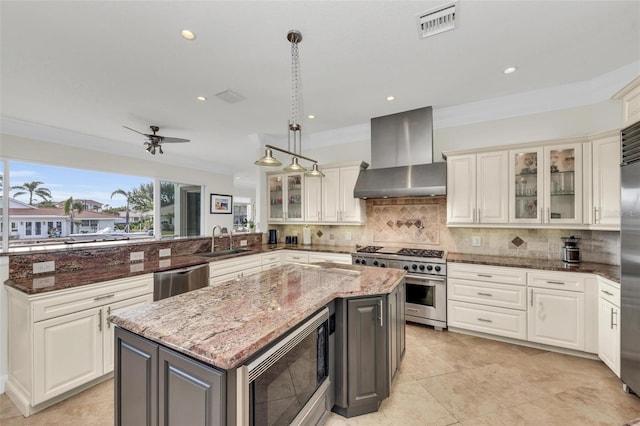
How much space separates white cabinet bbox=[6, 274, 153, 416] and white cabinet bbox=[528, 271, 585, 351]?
4.06m

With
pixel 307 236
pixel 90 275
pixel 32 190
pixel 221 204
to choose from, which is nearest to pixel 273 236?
pixel 307 236

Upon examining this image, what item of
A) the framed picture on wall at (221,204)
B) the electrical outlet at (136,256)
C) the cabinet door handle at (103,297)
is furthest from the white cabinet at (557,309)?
the framed picture on wall at (221,204)

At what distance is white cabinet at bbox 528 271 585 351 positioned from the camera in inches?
99.4

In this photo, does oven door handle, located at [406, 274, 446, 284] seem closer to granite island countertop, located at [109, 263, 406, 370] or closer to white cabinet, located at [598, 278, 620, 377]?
granite island countertop, located at [109, 263, 406, 370]

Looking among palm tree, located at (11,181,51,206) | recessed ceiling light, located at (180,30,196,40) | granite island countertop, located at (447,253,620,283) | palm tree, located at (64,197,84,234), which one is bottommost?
granite island countertop, located at (447,253,620,283)

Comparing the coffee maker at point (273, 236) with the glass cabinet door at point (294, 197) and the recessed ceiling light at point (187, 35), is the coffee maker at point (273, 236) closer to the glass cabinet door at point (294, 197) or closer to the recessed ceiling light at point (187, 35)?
the glass cabinet door at point (294, 197)

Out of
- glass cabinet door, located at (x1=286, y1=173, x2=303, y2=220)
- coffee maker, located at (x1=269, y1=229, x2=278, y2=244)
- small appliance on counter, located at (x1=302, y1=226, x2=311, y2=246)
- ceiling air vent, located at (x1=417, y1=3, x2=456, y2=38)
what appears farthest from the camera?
coffee maker, located at (x1=269, y1=229, x2=278, y2=244)

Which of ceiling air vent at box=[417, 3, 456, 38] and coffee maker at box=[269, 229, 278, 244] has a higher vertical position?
ceiling air vent at box=[417, 3, 456, 38]

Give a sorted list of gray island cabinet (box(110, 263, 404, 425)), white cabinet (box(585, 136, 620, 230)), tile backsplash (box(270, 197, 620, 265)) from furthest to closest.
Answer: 1. tile backsplash (box(270, 197, 620, 265))
2. white cabinet (box(585, 136, 620, 230))
3. gray island cabinet (box(110, 263, 404, 425))

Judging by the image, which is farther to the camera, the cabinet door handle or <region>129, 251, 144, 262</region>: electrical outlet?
<region>129, 251, 144, 262</region>: electrical outlet

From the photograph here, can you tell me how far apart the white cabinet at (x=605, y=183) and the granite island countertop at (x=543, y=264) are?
0.42 meters

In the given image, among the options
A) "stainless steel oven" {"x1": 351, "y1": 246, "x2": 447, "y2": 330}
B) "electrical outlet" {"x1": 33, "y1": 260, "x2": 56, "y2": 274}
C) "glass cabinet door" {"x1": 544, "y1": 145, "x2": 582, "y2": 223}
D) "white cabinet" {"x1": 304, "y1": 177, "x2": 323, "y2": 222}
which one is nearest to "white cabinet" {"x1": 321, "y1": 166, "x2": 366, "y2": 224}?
"white cabinet" {"x1": 304, "y1": 177, "x2": 323, "y2": 222}

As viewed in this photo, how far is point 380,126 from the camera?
376 cm

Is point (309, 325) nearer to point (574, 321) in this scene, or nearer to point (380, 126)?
point (574, 321)
